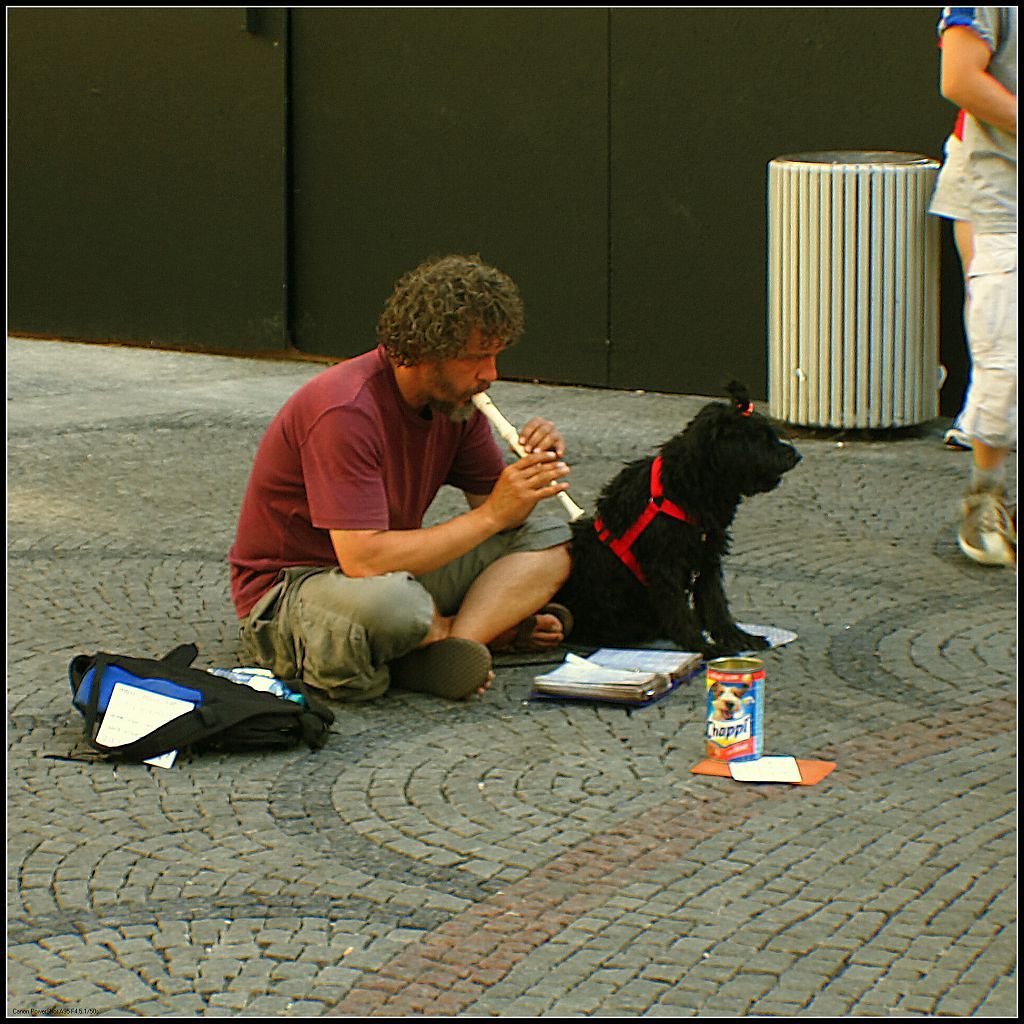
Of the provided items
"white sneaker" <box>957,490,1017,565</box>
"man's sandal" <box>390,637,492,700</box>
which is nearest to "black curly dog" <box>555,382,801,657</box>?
"man's sandal" <box>390,637,492,700</box>

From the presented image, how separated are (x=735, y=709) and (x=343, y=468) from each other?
1302 mm

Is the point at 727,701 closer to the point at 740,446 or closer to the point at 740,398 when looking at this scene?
the point at 740,446

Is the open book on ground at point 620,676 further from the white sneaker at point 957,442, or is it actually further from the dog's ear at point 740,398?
the white sneaker at point 957,442

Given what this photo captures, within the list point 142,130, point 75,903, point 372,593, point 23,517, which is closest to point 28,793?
point 75,903

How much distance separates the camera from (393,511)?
18.5 ft

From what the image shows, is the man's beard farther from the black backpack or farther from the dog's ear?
the black backpack

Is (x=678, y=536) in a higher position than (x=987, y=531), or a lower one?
higher

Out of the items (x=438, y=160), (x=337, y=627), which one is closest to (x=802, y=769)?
(x=337, y=627)

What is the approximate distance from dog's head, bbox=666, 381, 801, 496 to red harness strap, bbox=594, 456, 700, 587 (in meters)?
0.17

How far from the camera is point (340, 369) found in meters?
5.55

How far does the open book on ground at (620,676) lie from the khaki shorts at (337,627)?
0.43 metres

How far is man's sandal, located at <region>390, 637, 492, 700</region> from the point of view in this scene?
546 cm

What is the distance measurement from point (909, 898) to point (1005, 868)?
0.29 meters

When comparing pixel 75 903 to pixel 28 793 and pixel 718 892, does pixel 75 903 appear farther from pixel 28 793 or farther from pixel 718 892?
pixel 718 892
